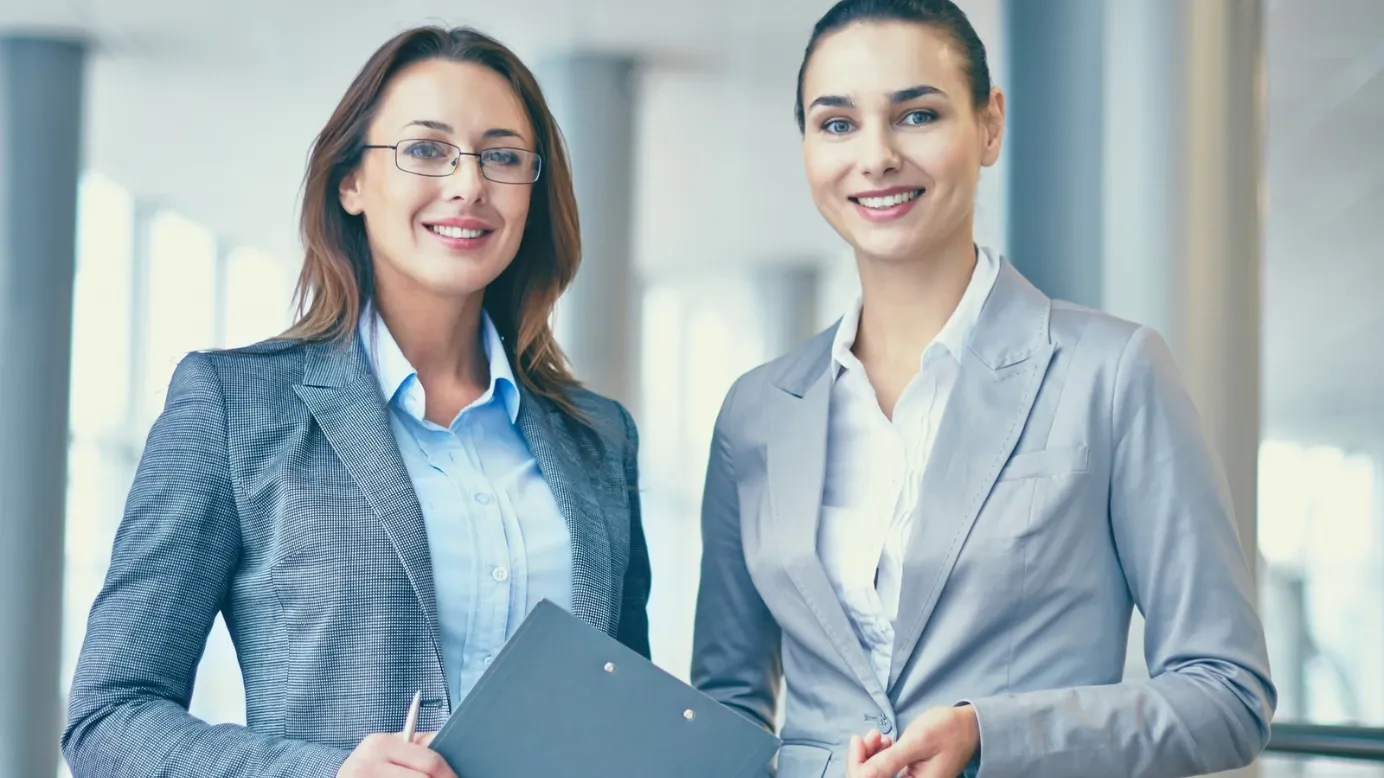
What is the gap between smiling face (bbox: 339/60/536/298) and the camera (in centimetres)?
217

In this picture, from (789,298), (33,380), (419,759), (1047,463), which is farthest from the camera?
(789,298)

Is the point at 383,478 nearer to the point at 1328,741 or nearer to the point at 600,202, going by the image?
the point at 1328,741

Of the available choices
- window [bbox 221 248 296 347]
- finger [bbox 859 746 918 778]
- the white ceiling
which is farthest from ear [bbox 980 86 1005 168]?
window [bbox 221 248 296 347]

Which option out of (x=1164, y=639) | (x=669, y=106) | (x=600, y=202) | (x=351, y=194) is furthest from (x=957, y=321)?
(x=669, y=106)

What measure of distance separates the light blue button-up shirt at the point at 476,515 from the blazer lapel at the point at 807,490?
321 mm

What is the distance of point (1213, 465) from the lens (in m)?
2.00

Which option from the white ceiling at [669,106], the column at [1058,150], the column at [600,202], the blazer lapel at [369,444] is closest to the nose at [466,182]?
the blazer lapel at [369,444]

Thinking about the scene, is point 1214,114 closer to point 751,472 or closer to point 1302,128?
point 751,472

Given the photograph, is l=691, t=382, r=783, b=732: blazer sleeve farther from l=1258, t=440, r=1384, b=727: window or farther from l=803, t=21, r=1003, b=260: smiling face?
l=1258, t=440, r=1384, b=727: window

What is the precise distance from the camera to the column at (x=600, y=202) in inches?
390

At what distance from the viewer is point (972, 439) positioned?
6.77 ft

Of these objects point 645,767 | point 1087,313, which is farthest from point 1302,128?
point 645,767

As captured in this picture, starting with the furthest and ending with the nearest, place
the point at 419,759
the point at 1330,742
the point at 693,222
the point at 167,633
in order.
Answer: the point at 693,222 < the point at 1330,742 < the point at 167,633 < the point at 419,759

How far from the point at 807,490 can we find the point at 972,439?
25 cm
